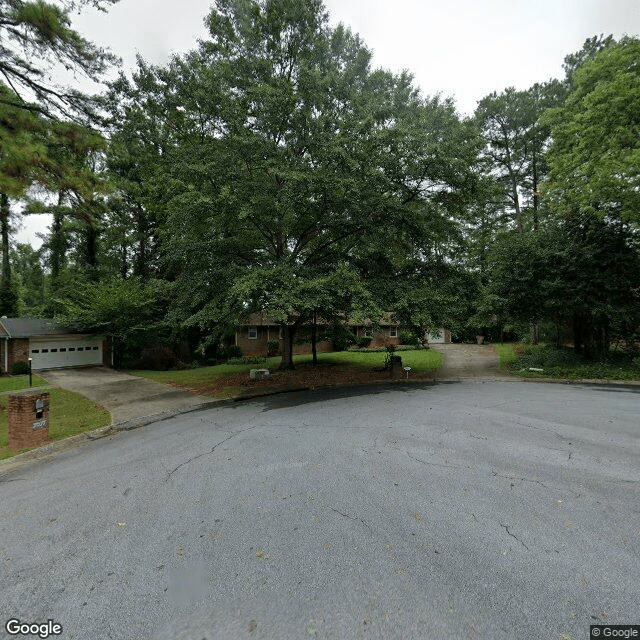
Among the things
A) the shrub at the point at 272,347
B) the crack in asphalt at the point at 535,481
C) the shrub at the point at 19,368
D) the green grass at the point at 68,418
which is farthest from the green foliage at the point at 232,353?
the crack in asphalt at the point at 535,481

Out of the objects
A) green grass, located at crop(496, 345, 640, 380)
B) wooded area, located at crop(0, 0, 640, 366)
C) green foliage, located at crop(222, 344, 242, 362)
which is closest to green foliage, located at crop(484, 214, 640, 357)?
wooded area, located at crop(0, 0, 640, 366)

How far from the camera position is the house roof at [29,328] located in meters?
18.5

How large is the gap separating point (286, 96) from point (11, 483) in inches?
471

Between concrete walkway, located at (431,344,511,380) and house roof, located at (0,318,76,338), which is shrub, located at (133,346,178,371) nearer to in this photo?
house roof, located at (0,318,76,338)

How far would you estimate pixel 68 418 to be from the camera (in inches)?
342

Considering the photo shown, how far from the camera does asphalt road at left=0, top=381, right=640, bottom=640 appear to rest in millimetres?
2203

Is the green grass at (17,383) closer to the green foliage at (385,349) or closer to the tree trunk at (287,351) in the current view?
the tree trunk at (287,351)

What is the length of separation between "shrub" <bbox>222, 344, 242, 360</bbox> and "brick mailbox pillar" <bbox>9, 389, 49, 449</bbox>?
17761 millimetres

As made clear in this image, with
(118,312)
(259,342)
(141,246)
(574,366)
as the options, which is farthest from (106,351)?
(574,366)

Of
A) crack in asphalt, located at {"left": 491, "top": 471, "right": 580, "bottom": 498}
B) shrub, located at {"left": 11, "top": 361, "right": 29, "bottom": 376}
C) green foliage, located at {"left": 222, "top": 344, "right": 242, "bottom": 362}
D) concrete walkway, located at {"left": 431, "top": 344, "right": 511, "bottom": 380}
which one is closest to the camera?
crack in asphalt, located at {"left": 491, "top": 471, "right": 580, "bottom": 498}

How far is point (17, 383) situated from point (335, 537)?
18.3 m

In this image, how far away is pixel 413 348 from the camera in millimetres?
26453

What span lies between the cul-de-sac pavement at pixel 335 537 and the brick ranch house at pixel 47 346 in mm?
17301

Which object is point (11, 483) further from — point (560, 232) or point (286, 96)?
point (560, 232)
